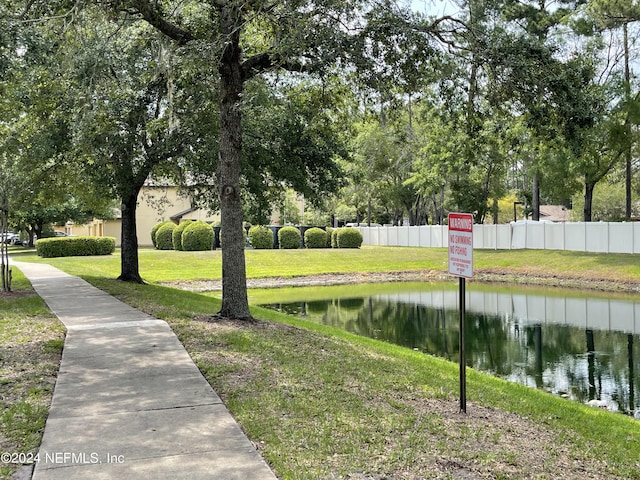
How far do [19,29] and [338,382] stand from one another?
8.07m

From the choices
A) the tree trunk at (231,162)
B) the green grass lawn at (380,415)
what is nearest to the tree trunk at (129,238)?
the green grass lawn at (380,415)

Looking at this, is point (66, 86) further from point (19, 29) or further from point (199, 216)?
point (199, 216)

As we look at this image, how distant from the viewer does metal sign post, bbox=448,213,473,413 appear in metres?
6.27

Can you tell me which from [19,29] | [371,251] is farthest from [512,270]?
[19,29]

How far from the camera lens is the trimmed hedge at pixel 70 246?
35031 millimetres

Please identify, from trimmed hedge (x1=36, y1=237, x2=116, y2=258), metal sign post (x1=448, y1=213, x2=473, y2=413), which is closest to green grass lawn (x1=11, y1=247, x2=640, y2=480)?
metal sign post (x1=448, y1=213, x2=473, y2=413)

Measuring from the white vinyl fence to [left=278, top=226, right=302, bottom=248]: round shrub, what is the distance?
898cm

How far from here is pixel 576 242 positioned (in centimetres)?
3244

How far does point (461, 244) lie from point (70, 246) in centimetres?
3283

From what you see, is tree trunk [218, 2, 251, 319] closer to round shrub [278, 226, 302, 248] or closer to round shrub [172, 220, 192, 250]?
round shrub [172, 220, 192, 250]

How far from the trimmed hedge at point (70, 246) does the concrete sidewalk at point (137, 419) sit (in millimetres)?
27871

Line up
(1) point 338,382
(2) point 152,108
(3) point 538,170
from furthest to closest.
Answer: (3) point 538,170
(2) point 152,108
(1) point 338,382

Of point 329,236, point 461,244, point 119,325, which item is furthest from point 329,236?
point 461,244

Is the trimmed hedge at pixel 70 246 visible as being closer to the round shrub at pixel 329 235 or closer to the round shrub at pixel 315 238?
the round shrub at pixel 315 238
